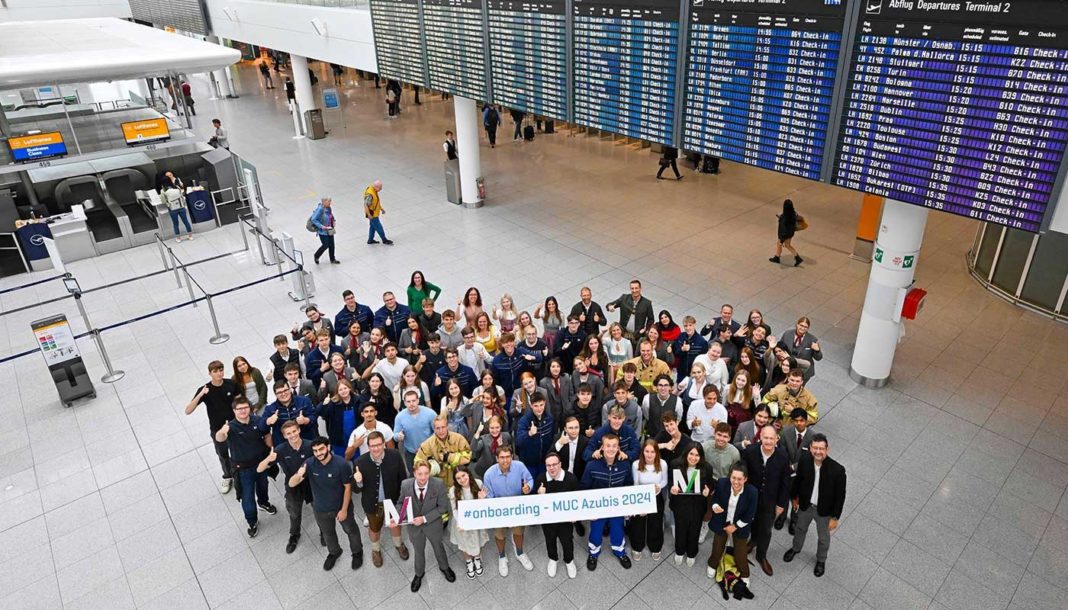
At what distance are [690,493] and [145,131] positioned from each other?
14727 mm

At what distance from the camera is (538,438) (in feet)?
19.9

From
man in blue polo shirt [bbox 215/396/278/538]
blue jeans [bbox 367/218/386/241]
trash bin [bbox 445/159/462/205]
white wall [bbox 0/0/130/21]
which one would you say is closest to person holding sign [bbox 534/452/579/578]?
man in blue polo shirt [bbox 215/396/278/538]

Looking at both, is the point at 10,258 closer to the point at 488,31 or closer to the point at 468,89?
the point at 468,89

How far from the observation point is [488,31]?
38.1 feet

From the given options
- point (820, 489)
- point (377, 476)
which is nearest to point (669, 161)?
point (820, 489)

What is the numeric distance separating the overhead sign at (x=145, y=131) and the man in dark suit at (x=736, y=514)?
579 inches

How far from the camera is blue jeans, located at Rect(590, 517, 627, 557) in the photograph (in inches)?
225

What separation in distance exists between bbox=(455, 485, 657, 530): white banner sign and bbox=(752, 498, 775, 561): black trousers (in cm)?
93

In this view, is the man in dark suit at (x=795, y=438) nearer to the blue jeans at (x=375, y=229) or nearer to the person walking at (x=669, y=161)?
the blue jeans at (x=375, y=229)

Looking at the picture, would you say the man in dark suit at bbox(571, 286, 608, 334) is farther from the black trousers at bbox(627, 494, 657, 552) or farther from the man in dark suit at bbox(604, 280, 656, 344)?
the black trousers at bbox(627, 494, 657, 552)

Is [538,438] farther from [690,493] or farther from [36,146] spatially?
[36,146]

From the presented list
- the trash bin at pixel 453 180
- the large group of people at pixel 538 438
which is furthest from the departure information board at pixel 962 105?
the trash bin at pixel 453 180

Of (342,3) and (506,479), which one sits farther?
(342,3)

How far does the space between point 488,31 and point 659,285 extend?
5.66 m
